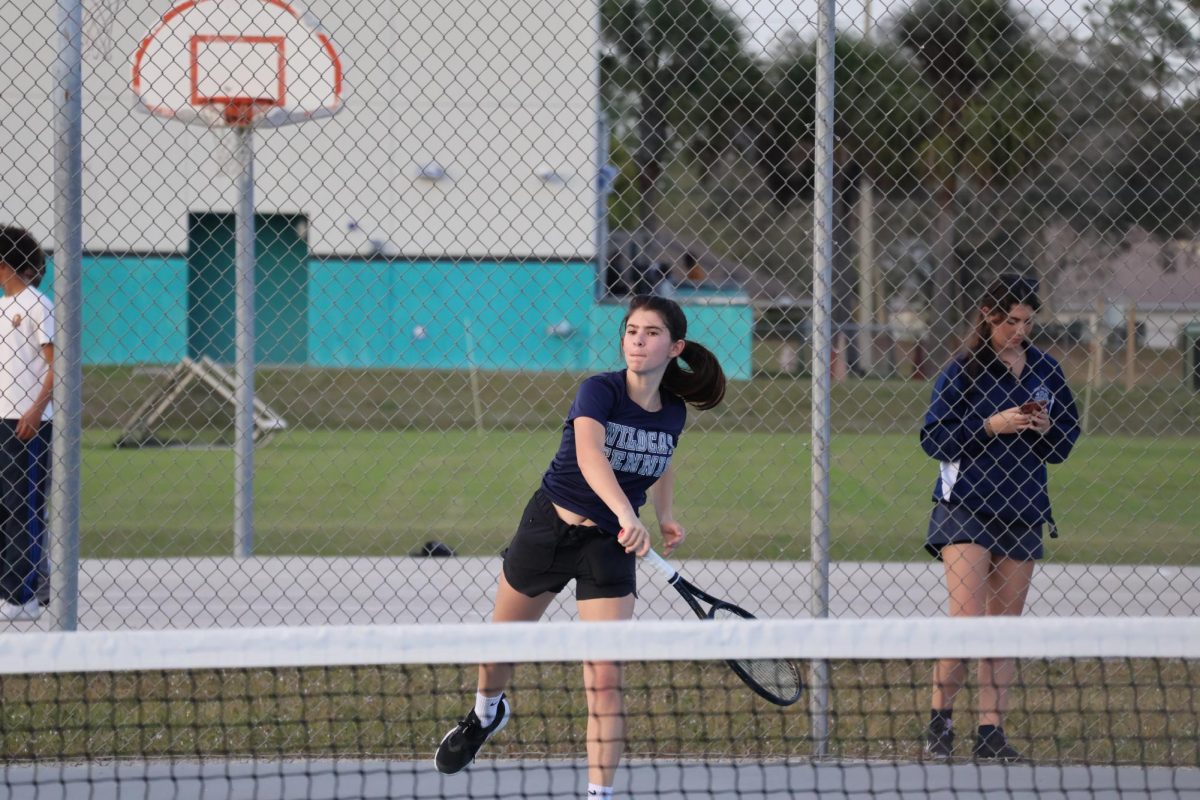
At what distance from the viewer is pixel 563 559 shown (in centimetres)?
402

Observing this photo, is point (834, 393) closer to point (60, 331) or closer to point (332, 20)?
point (332, 20)

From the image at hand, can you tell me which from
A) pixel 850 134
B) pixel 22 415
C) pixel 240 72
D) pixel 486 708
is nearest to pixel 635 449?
pixel 486 708

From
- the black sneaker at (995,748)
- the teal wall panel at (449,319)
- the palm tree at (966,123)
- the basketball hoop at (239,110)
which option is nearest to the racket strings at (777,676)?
the black sneaker at (995,748)

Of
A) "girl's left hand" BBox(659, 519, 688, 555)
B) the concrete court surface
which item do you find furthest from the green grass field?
"girl's left hand" BBox(659, 519, 688, 555)

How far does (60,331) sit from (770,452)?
10981 millimetres

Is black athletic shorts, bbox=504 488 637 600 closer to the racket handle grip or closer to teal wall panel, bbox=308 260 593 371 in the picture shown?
the racket handle grip

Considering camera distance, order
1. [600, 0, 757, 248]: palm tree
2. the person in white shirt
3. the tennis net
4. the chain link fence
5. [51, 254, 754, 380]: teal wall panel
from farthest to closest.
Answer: [600, 0, 757, 248]: palm tree < [51, 254, 754, 380]: teal wall panel < the chain link fence < the person in white shirt < the tennis net

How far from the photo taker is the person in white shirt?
588cm

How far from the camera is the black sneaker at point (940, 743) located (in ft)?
14.6

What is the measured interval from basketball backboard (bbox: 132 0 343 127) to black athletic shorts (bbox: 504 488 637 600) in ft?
15.5

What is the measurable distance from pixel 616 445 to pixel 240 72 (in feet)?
17.8

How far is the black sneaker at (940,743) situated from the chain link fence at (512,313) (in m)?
1.34

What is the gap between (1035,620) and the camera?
118 inches

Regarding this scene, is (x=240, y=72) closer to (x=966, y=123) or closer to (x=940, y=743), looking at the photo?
(x=940, y=743)
